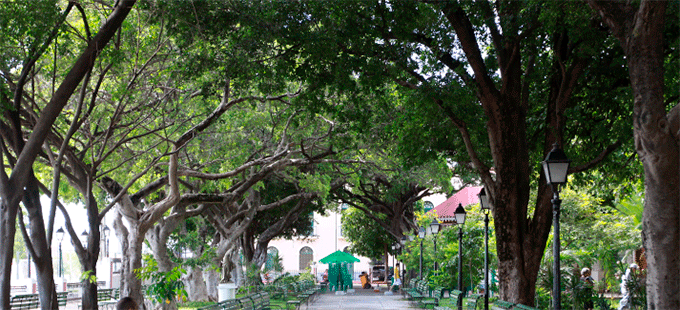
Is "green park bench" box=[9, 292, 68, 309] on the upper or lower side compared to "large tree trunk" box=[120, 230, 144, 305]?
lower

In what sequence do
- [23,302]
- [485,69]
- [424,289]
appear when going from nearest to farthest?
[485,69]
[23,302]
[424,289]

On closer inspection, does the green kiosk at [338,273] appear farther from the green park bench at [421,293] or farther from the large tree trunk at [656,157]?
the large tree trunk at [656,157]

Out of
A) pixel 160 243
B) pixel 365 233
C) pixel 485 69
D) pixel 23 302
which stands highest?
pixel 485 69

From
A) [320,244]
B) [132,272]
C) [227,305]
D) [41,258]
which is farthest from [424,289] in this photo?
[320,244]

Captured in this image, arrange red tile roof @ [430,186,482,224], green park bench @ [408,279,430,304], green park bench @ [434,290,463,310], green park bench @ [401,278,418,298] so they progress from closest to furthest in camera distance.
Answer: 1. green park bench @ [434,290,463,310]
2. green park bench @ [408,279,430,304]
3. green park bench @ [401,278,418,298]
4. red tile roof @ [430,186,482,224]

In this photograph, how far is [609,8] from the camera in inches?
356

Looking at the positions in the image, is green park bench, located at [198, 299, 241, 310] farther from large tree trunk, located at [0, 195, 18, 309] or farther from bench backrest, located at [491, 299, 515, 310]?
bench backrest, located at [491, 299, 515, 310]

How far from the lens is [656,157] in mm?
8109

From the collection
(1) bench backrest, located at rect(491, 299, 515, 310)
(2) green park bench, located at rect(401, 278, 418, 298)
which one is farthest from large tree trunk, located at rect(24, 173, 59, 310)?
(2) green park bench, located at rect(401, 278, 418, 298)

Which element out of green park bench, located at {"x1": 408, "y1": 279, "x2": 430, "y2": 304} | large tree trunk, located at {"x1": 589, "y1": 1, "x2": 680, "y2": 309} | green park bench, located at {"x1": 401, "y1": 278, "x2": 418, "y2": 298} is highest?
large tree trunk, located at {"x1": 589, "y1": 1, "x2": 680, "y2": 309}

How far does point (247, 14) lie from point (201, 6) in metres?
0.78

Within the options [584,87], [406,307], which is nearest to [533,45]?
[584,87]

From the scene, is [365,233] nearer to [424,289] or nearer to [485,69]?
[424,289]

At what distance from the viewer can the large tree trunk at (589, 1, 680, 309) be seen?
7988 millimetres
